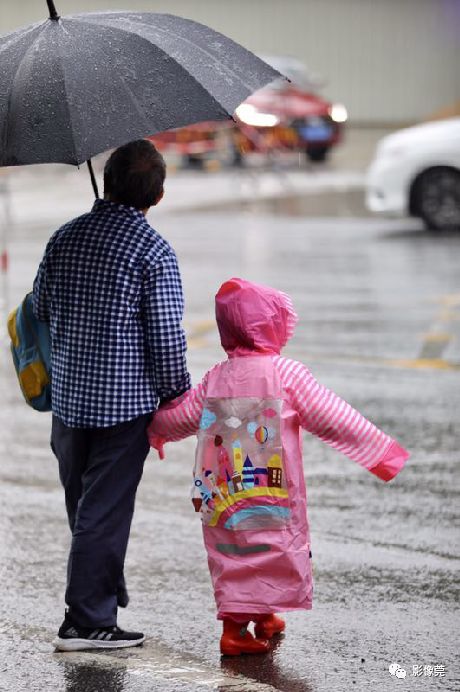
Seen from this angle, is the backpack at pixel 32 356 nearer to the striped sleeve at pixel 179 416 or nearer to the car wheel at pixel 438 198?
the striped sleeve at pixel 179 416

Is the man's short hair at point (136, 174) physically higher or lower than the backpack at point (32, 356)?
higher

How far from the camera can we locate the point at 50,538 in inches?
251

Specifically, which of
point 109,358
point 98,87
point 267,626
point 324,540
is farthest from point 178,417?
point 324,540

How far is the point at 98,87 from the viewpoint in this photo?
4879 mm

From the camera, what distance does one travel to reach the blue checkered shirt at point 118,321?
16.1 feet

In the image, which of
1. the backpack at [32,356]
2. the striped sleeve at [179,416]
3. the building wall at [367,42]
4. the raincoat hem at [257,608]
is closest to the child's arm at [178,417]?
the striped sleeve at [179,416]

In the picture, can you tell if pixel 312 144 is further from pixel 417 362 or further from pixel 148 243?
pixel 148 243

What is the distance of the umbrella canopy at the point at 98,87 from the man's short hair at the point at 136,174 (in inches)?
5.6

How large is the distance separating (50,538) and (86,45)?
227 centimetres

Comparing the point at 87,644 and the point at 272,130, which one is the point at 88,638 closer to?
the point at 87,644

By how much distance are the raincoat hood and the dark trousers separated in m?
0.39

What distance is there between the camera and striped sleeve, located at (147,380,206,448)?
4.96 meters

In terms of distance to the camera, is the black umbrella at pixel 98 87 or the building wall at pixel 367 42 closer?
the black umbrella at pixel 98 87

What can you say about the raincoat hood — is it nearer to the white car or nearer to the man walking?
the man walking
